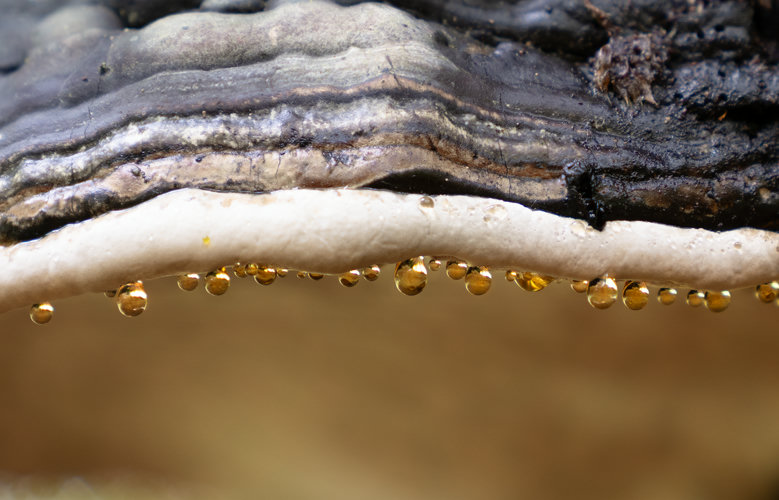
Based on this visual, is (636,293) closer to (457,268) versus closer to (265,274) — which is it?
(457,268)

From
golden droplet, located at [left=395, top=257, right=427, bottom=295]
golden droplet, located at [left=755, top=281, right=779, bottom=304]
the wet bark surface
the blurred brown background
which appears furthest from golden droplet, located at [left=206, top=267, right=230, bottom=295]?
golden droplet, located at [left=755, top=281, right=779, bottom=304]

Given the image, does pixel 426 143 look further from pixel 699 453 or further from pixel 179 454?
pixel 699 453

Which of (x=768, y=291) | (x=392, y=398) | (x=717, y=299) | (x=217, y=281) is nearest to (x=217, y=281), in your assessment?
(x=217, y=281)

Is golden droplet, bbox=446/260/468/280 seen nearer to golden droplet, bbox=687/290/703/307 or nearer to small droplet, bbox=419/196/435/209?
small droplet, bbox=419/196/435/209

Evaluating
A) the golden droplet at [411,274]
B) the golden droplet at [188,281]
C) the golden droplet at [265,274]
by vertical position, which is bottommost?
the golden droplet at [188,281]

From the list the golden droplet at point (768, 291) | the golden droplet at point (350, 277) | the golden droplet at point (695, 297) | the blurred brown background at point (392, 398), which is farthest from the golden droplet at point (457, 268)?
the blurred brown background at point (392, 398)

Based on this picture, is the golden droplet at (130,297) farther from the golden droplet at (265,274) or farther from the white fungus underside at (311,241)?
the golden droplet at (265,274)

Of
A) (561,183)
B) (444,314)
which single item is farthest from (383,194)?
(444,314)
